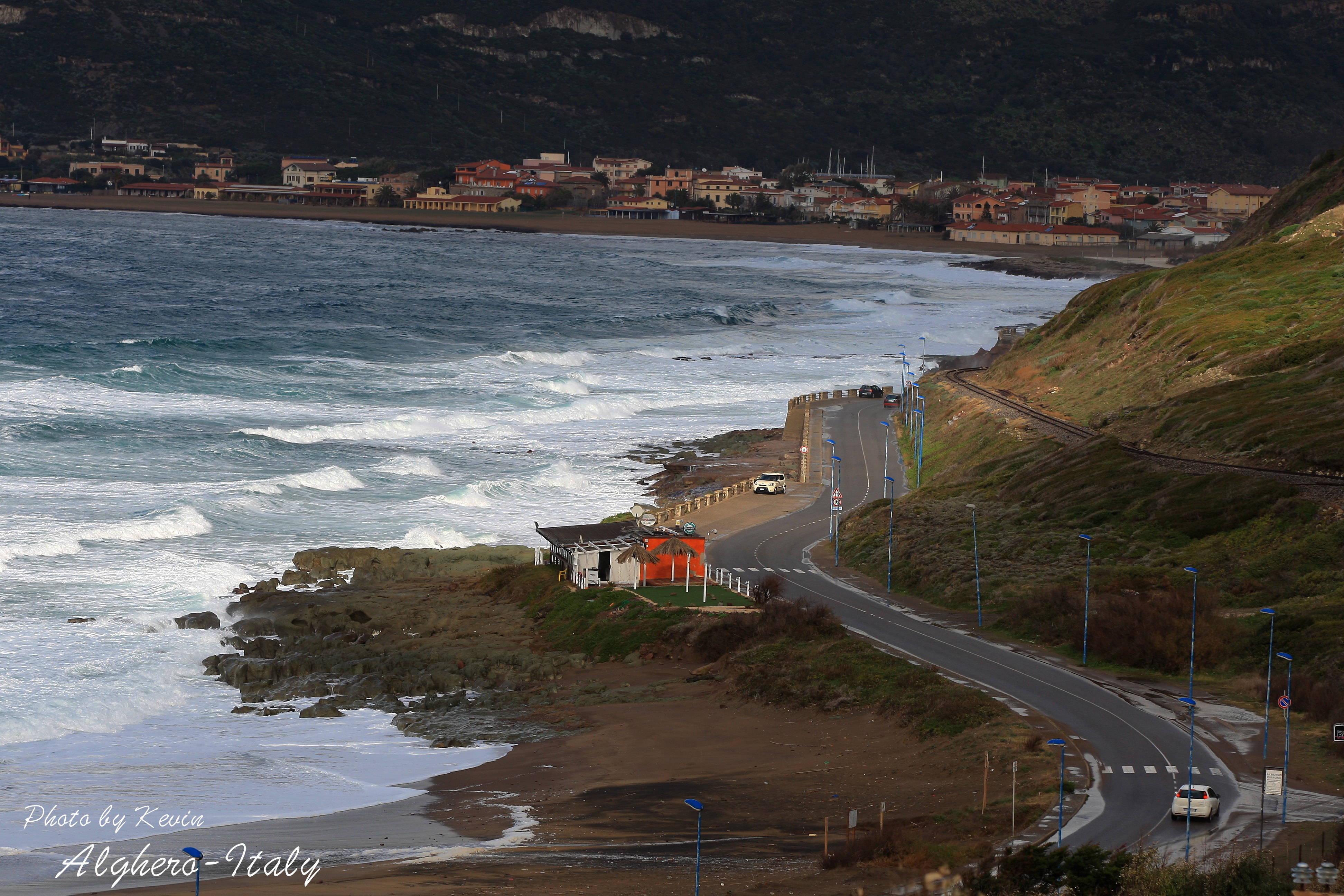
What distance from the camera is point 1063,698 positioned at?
30.9 meters

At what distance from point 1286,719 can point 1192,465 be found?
20532 millimetres

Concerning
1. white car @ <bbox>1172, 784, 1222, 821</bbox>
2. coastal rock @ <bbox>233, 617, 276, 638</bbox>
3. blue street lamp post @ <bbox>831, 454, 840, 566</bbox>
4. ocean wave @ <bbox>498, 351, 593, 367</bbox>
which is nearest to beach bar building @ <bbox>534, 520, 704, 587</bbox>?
blue street lamp post @ <bbox>831, 454, 840, 566</bbox>

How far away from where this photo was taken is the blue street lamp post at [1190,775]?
22.4 metres

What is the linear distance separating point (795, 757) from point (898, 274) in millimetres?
138790

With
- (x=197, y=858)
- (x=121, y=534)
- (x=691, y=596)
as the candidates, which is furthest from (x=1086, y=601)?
(x=121, y=534)

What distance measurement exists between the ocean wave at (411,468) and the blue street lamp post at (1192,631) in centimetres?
3321

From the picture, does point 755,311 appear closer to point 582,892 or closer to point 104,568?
point 104,568

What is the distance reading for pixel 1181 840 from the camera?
Answer: 22.5 meters

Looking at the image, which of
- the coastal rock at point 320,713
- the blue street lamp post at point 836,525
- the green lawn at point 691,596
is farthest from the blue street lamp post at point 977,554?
the coastal rock at point 320,713

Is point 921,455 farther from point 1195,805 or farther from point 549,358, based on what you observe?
point 549,358

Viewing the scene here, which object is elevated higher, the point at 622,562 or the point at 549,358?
the point at 549,358

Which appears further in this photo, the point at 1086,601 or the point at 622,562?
the point at 622,562

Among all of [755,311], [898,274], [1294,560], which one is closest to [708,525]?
[1294,560]

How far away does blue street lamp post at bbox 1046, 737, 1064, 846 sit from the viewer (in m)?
22.7
